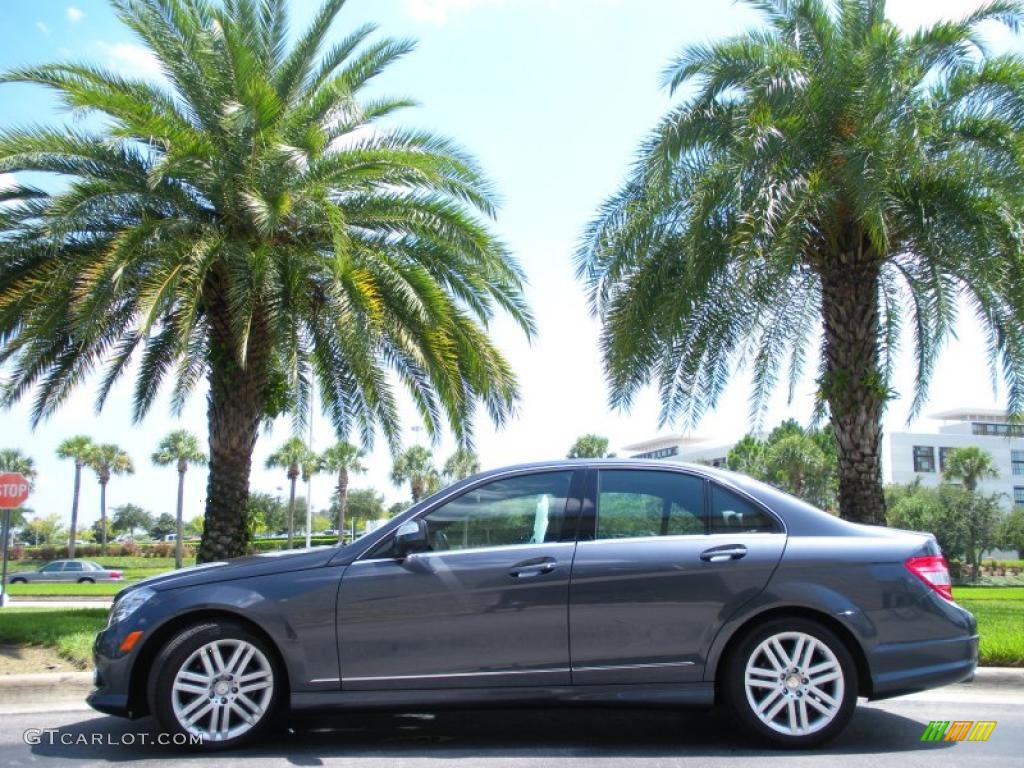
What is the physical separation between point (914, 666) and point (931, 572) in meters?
0.52

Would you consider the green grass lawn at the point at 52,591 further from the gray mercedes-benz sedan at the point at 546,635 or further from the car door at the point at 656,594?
the car door at the point at 656,594

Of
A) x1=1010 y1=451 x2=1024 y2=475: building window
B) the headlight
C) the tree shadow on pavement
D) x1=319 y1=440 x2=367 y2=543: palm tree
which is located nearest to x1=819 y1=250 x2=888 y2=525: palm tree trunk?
the tree shadow on pavement

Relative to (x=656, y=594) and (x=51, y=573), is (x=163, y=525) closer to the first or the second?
(x=51, y=573)

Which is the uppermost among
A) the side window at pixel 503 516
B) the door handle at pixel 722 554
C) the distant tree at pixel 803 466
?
the distant tree at pixel 803 466

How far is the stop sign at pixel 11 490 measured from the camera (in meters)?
15.1

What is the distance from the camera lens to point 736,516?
17.8ft

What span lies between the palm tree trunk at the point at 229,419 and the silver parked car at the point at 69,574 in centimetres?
2936

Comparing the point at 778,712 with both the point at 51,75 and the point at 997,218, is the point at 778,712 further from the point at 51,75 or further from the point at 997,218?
the point at 51,75

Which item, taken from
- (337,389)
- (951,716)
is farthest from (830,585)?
(337,389)

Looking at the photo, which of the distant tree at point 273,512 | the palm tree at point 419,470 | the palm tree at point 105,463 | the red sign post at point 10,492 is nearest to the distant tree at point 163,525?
the distant tree at point 273,512

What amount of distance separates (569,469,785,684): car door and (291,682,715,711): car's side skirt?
56 mm

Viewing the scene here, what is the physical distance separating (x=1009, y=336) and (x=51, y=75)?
456 inches

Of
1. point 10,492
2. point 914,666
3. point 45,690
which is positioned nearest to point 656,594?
point 914,666

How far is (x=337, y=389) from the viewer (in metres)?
13.6
